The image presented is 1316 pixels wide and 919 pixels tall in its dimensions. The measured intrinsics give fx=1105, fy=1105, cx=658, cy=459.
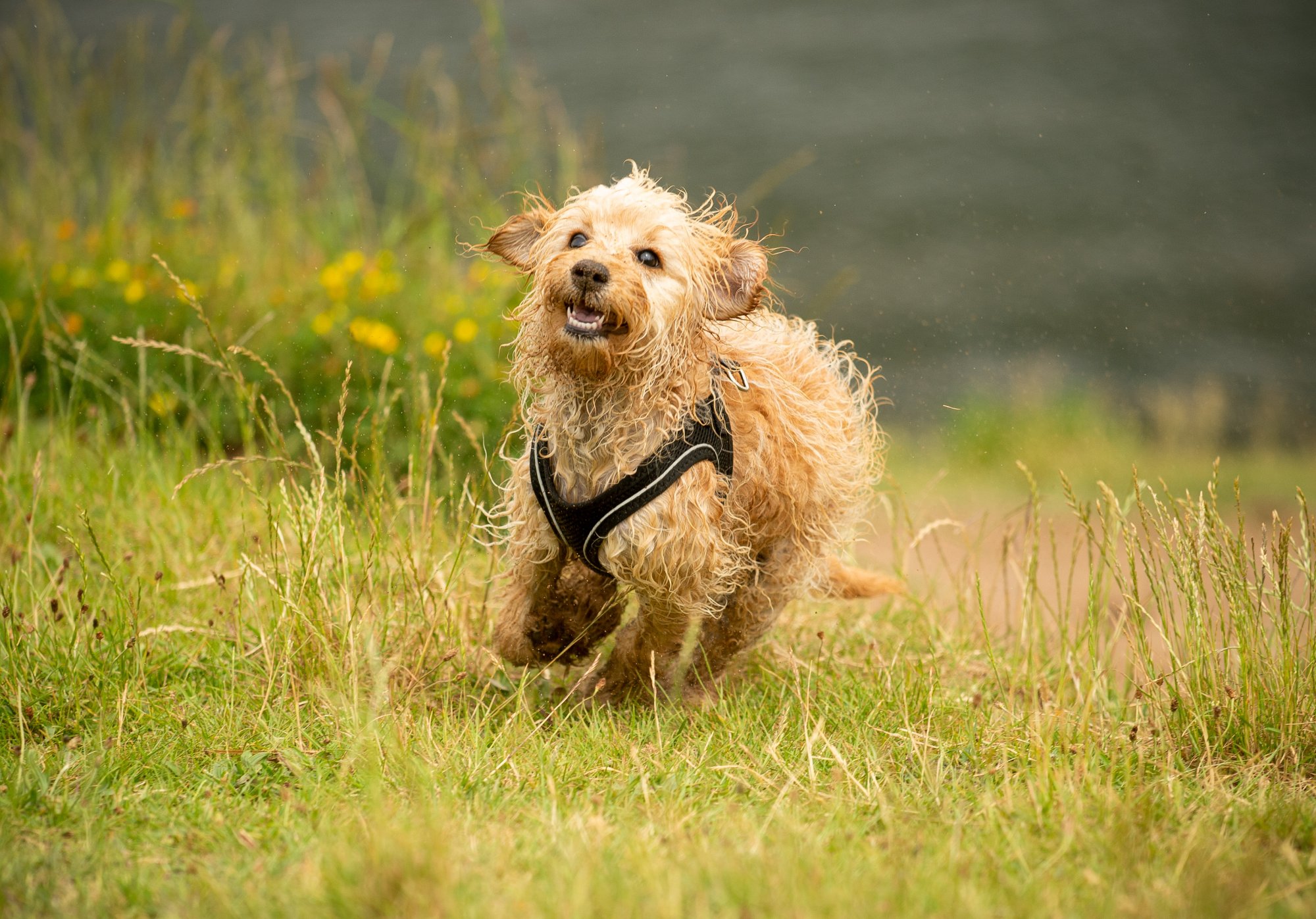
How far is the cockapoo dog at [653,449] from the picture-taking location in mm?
3240

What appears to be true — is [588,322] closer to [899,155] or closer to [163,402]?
[163,402]

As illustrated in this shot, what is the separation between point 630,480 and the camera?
3.28 meters

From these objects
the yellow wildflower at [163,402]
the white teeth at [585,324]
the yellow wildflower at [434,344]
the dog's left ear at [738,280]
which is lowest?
the yellow wildflower at [163,402]

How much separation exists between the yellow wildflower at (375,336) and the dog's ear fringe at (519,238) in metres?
2.04

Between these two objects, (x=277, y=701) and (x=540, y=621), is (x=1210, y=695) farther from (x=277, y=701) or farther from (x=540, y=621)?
(x=277, y=701)

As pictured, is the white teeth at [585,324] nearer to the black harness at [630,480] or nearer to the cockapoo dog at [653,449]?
the cockapoo dog at [653,449]

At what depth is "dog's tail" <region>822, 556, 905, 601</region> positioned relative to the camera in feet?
14.4

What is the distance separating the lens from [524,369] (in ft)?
11.3

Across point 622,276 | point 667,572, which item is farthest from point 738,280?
point 667,572

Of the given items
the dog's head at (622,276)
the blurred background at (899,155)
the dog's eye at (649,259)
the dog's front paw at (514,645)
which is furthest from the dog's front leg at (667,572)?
the blurred background at (899,155)

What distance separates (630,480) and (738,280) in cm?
71

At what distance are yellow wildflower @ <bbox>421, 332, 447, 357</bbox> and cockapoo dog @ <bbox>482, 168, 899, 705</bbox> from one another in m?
2.02

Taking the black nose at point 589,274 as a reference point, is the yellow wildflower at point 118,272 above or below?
below

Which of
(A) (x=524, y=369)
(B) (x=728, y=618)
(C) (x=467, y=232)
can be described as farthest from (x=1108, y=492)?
(C) (x=467, y=232)
